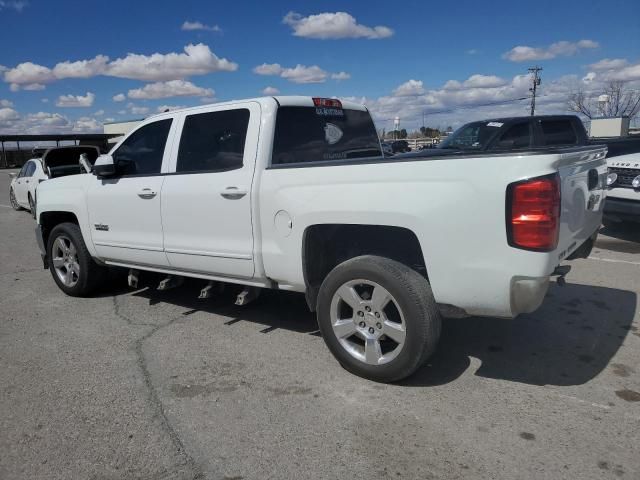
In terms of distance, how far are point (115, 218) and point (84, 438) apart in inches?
101

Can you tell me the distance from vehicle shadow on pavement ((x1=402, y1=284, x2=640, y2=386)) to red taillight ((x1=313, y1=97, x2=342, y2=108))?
2.24m

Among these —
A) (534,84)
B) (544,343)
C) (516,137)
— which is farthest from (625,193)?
(534,84)

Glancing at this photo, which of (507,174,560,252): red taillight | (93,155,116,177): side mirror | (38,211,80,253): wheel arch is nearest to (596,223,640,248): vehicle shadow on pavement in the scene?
(507,174,560,252): red taillight

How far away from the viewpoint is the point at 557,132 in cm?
928

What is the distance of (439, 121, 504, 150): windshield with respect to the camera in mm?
9414

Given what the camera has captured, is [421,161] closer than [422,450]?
No

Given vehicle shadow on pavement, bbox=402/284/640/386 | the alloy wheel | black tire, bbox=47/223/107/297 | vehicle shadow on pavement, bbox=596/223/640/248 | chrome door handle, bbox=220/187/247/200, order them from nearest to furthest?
the alloy wheel, vehicle shadow on pavement, bbox=402/284/640/386, chrome door handle, bbox=220/187/247/200, black tire, bbox=47/223/107/297, vehicle shadow on pavement, bbox=596/223/640/248

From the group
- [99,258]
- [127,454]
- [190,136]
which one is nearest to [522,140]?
[190,136]

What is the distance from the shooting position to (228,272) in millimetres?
4273

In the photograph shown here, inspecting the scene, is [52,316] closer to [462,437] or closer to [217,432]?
[217,432]

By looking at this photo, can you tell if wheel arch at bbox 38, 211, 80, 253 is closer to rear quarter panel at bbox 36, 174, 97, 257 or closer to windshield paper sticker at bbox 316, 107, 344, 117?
rear quarter panel at bbox 36, 174, 97, 257

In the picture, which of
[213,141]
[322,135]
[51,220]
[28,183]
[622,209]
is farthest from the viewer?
[28,183]

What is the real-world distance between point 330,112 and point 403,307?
223 cm

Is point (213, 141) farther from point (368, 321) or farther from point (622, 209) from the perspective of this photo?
point (622, 209)
